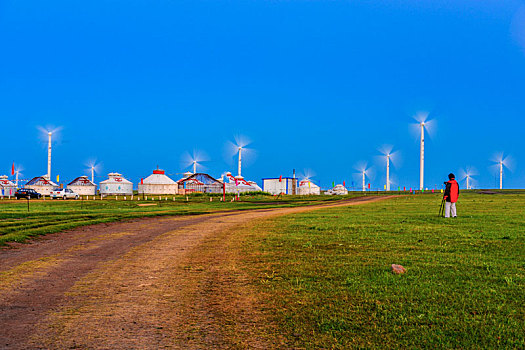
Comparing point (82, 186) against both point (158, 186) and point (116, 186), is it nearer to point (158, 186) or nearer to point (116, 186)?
point (116, 186)

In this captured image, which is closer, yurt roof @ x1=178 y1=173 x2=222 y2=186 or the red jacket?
the red jacket

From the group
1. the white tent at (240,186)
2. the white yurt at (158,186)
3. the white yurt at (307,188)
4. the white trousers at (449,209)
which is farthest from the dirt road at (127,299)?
the white yurt at (307,188)

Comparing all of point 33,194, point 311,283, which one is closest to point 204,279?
point 311,283

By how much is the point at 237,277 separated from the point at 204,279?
29.6 inches

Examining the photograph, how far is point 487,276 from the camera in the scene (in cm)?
901

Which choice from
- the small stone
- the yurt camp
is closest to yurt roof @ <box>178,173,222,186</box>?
the yurt camp

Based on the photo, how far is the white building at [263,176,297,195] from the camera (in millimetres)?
120812

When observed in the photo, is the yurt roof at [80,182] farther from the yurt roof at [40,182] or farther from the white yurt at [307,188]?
the white yurt at [307,188]

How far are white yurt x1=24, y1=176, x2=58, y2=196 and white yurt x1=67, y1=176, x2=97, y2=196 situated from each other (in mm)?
5619

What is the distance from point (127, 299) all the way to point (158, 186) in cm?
11222

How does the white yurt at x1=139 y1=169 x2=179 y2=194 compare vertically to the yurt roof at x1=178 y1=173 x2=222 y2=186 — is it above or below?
below

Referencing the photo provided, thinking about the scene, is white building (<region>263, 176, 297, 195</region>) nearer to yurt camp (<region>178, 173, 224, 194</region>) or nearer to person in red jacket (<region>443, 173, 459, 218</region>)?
yurt camp (<region>178, 173, 224, 194</region>)

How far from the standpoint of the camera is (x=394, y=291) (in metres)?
8.00

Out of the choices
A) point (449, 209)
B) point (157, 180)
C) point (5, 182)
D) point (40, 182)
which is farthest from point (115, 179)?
point (449, 209)
